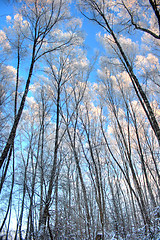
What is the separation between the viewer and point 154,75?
26.7 ft

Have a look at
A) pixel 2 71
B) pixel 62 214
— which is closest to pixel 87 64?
pixel 2 71

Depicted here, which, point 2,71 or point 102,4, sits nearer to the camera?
point 102,4

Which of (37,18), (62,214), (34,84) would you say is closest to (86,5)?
(37,18)

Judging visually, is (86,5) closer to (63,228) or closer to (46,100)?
(46,100)

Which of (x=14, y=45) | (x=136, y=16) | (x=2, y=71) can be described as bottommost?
(x=136, y=16)

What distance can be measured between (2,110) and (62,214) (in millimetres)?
5625

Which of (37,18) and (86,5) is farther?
(86,5)

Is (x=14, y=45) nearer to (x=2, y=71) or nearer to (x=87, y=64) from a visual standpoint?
(x=2, y=71)

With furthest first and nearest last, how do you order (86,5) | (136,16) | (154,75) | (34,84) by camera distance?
(34,84)
(154,75)
(86,5)
(136,16)

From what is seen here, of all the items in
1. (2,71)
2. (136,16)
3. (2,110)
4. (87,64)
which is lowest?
(2,110)

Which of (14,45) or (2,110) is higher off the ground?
(14,45)

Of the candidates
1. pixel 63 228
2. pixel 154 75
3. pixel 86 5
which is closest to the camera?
pixel 63 228

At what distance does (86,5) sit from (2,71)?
16.6 ft

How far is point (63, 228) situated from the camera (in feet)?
10.7
